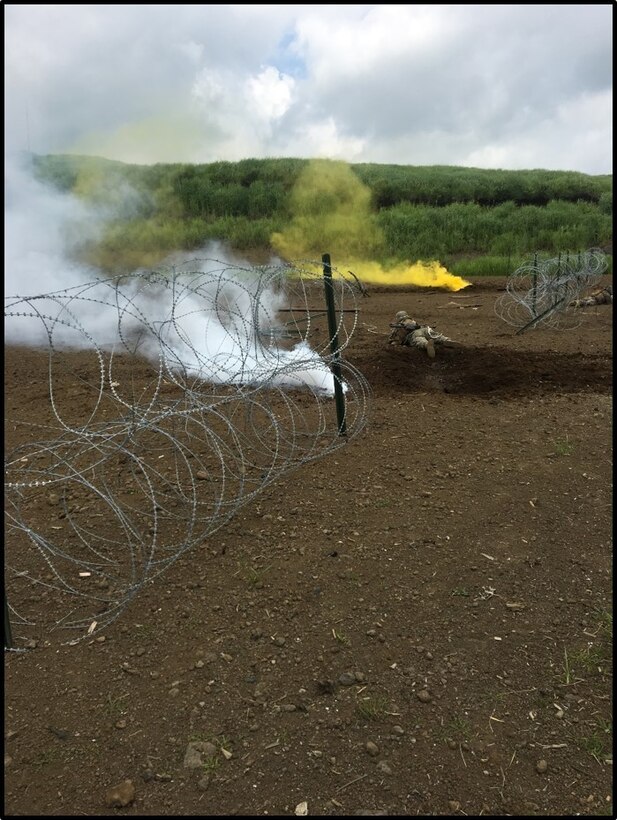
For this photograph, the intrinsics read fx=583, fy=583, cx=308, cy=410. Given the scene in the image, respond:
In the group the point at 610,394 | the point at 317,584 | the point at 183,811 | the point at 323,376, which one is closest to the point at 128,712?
the point at 183,811

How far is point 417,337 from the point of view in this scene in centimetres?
893

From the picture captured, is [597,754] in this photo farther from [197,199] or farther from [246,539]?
[197,199]

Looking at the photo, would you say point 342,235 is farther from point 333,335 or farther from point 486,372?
point 333,335

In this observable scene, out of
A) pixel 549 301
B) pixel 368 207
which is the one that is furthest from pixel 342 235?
pixel 549 301

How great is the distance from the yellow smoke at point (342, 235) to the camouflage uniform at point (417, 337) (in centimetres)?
891

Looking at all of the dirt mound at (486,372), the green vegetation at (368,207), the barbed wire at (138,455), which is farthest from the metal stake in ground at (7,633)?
the green vegetation at (368,207)

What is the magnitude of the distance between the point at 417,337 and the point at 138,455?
16.5ft

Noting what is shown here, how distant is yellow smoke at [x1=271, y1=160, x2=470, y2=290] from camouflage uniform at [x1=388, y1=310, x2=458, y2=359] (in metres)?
8.91

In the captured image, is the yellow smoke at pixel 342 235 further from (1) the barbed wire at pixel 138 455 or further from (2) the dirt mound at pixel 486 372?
(1) the barbed wire at pixel 138 455

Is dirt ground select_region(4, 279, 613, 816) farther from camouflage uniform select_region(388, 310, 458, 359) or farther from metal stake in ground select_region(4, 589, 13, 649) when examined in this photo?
camouflage uniform select_region(388, 310, 458, 359)

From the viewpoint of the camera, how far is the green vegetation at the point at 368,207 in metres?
17.4

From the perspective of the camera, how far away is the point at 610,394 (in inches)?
281

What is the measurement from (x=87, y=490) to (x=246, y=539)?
5.30ft

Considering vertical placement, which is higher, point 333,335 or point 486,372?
point 333,335
